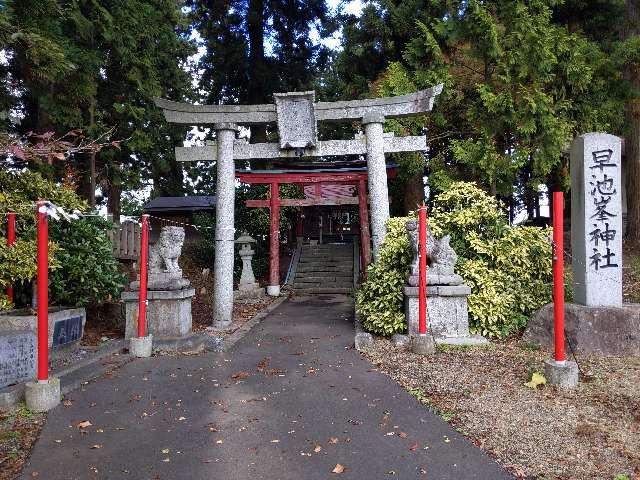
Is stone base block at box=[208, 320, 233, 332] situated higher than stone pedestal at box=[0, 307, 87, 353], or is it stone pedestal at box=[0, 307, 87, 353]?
stone pedestal at box=[0, 307, 87, 353]

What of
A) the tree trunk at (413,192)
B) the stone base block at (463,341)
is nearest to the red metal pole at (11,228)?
the stone base block at (463,341)

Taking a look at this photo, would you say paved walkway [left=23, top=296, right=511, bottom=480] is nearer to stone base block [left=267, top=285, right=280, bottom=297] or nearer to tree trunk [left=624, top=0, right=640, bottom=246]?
stone base block [left=267, top=285, right=280, bottom=297]

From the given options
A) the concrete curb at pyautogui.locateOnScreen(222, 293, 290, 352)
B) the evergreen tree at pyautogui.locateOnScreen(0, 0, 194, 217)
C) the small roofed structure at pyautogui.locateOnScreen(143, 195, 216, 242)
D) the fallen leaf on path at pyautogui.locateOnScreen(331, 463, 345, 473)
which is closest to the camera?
the fallen leaf on path at pyautogui.locateOnScreen(331, 463, 345, 473)

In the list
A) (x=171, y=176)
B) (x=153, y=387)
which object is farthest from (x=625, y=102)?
(x=171, y=176)

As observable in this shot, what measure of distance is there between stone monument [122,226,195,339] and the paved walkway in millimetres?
919

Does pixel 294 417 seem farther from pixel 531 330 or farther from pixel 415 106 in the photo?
pixel 415 106

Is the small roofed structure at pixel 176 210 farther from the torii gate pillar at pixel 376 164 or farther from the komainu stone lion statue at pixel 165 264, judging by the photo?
the komainu stone lion statue at pixel 165 264

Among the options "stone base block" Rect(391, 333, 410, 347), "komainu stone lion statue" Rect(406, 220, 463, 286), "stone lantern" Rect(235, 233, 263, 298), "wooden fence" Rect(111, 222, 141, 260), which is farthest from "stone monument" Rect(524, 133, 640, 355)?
"wooden fence" Rect(111, 222, 141, 260)

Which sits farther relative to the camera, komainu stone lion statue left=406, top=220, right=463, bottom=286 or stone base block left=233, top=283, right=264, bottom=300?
stone base block left=233, top=283, right=264, bottom=300

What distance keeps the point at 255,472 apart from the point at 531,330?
4.71 m

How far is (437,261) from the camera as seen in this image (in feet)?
22.7

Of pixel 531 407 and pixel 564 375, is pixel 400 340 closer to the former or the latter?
pixel 564 375

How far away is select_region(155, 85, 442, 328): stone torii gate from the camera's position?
28.6ft

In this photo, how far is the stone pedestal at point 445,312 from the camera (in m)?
6.74
